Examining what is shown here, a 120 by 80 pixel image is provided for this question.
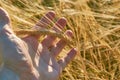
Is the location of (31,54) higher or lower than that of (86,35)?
lower

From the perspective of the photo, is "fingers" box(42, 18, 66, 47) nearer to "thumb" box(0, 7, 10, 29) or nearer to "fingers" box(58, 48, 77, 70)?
"fingers" box(58, 48, 77, 70)

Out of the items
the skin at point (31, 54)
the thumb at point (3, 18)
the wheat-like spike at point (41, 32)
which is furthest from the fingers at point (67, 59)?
the thumb at point (3, 18)

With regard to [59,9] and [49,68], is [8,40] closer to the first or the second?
[49,68]

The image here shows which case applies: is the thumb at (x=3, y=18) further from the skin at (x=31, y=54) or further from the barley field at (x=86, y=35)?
the barley field at (x=86, y=35)

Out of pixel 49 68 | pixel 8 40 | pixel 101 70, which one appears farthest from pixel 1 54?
pixel 101 70

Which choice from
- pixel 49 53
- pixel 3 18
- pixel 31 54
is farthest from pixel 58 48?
pixel 3 18

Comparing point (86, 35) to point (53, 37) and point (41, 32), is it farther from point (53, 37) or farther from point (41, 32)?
point (41, 32)
